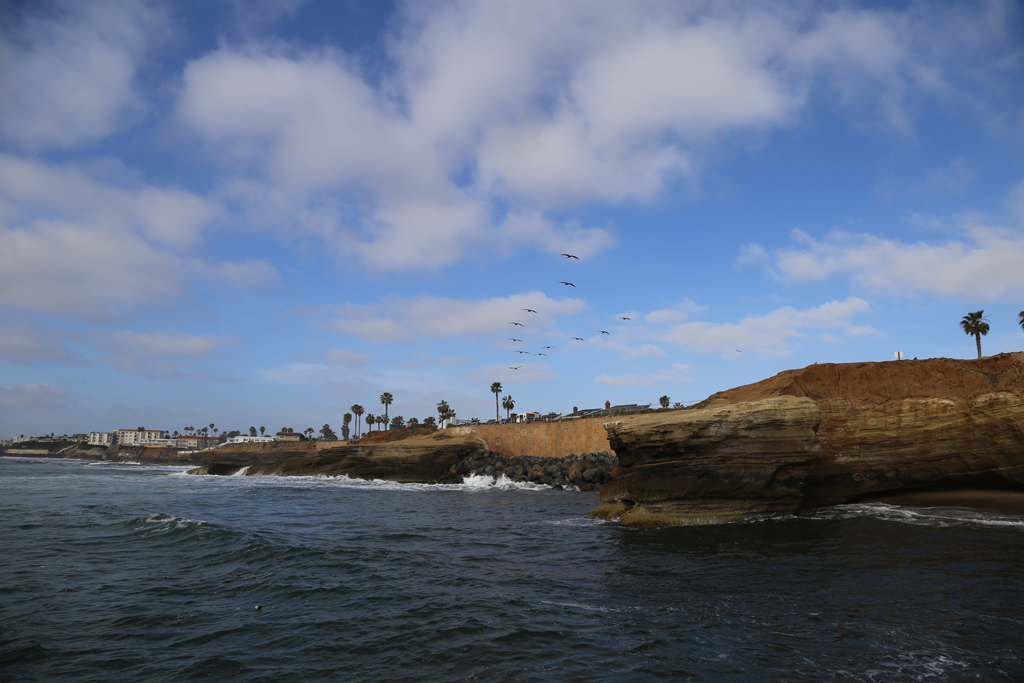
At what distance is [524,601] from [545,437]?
3947cm

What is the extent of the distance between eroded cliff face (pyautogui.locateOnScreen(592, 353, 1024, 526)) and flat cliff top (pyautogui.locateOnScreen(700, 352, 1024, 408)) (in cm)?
4

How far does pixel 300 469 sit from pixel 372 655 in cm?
4901

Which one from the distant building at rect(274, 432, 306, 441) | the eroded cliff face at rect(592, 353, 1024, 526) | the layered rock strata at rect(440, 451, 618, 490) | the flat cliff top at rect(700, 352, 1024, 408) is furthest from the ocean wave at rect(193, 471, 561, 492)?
the distant building at rect(274, 432, 306, 441)

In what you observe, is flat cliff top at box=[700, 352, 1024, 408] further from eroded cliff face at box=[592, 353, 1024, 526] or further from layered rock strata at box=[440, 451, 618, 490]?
layered rock strata at box=[440, 451, 618, 490]

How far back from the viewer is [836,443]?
1662 centimetres

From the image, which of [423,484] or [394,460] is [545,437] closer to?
[423,484]

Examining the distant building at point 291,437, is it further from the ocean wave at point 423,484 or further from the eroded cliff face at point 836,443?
the eroded cliff face at point 836,443

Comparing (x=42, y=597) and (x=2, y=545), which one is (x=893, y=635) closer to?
(x=42, y=597)

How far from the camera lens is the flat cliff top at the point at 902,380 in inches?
655

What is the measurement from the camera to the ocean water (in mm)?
6492

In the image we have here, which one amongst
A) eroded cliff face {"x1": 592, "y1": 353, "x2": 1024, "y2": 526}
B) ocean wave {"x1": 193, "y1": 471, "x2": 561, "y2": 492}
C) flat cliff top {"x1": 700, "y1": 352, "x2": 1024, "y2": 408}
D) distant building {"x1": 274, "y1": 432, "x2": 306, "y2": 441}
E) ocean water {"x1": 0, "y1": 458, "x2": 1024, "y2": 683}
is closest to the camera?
ocean water {"x1": 0, "y1": 458, "x2": 1024, "y2": 683}

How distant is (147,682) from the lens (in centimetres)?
615

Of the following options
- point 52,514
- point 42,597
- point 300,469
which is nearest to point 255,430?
point 300,469

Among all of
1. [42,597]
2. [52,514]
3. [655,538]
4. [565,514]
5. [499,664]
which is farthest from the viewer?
[565,514]
